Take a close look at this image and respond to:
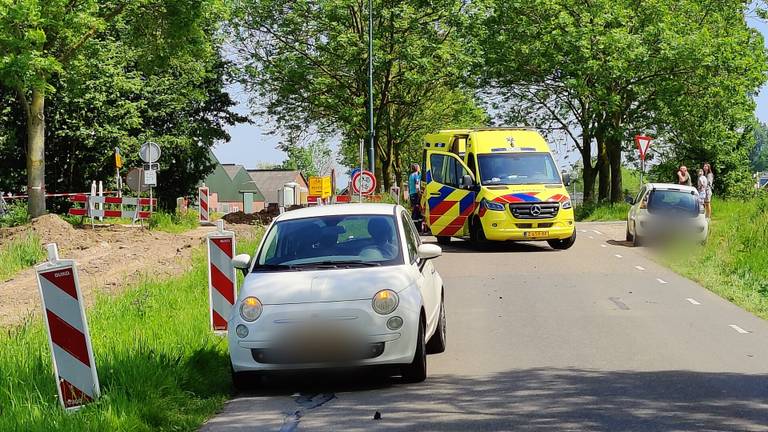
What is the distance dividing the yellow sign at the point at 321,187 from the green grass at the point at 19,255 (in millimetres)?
12017

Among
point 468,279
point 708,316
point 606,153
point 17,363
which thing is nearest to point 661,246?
point 468,279

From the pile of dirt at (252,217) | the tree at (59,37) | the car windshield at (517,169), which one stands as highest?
the tree at (59,37)

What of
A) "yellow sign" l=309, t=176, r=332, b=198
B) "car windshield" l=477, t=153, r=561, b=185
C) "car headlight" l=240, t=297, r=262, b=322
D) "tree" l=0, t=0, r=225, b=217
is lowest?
"car headlight" l=240, t=297, r=262, b=322

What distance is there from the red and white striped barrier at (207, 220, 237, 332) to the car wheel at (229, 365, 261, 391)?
1897 mm

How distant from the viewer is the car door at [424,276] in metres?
9.64

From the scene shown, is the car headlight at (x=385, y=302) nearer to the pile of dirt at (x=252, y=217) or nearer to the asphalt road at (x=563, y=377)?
the asphalt road at (x=563, y=377)

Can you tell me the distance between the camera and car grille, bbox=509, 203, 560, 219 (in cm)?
2339

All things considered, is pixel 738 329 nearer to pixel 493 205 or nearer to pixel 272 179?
pixel 493 205

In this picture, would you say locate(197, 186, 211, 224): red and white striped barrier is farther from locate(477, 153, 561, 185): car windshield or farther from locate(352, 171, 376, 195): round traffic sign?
locate(477, 153, 561, 185): car windshield

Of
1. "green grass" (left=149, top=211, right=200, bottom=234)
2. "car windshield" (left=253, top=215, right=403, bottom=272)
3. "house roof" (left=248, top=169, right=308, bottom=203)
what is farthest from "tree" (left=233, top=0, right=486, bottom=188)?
"house roof" (left=248, top=169, right=308, bottom=203)

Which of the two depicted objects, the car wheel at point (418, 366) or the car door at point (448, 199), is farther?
the car door at point (448, 199)

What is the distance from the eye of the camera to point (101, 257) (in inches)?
918

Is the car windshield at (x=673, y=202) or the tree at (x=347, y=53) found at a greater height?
the tree at (x=347, y=53)

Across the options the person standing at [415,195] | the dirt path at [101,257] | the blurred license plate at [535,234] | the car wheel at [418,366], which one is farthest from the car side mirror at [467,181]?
the car wheel at [418,366]
